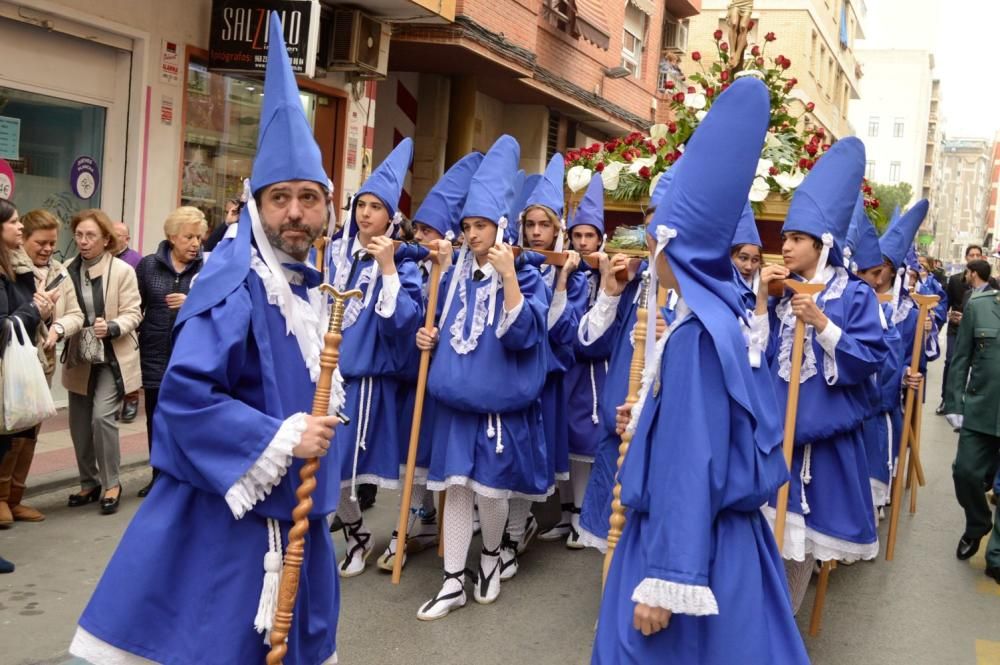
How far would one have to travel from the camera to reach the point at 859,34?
53.3 m

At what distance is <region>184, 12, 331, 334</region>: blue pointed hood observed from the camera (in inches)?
126

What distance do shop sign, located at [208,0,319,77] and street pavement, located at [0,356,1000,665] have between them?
4.63 m

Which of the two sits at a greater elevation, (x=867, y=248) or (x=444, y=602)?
(x=867, y=248)

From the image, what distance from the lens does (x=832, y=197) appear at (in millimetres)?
5441

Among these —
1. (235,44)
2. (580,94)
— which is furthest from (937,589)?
(580,94)

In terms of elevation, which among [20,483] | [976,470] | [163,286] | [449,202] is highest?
[449,202]

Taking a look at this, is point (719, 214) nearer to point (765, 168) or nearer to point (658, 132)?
point (765, 168)

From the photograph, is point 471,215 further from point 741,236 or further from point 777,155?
point 777,155

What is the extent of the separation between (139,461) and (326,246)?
2.97 meters

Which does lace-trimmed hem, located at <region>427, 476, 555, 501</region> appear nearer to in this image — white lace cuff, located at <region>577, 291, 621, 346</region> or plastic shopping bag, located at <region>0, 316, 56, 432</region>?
white lace cuff, located at <region>577, 291, 621, 346</region>

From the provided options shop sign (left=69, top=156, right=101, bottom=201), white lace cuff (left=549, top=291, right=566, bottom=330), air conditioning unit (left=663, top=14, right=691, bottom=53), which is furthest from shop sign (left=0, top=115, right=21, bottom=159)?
air conditioning unit (left=663, top=14, right=691, bottom=53)

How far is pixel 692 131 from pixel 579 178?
923 mm

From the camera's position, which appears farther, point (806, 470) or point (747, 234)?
point (747, 234)

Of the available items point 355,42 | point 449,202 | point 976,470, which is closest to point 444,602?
point 449,202
